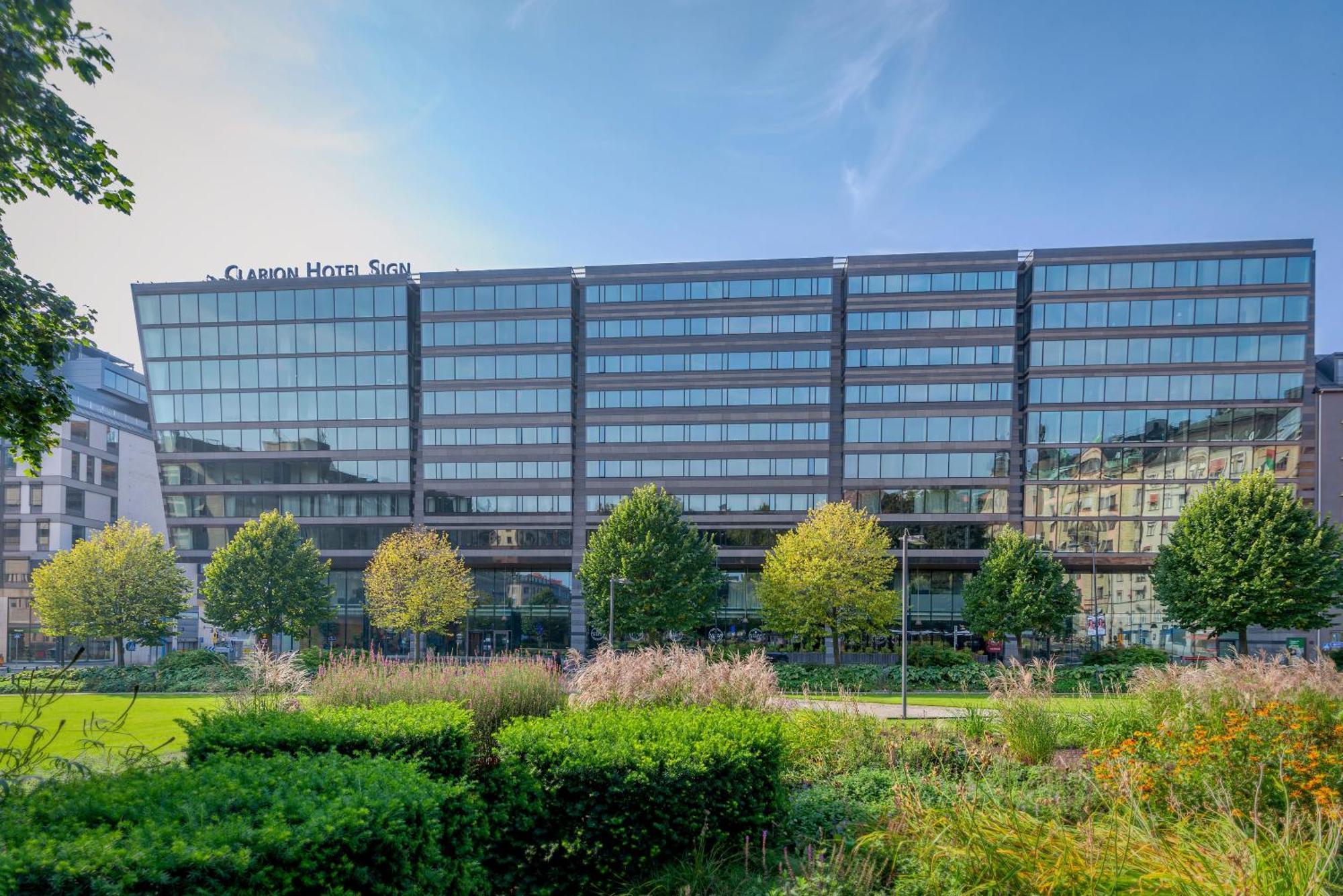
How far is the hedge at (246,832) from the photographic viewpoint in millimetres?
3785

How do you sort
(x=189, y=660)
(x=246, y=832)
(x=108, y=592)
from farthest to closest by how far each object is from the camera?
(x=108, y=592) → (x=189, y=660) → (x=246, y=832)

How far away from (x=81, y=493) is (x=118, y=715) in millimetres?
49913

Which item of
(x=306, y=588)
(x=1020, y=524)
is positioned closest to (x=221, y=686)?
(x=306, y=588)

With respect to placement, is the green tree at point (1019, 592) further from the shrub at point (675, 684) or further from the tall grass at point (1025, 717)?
the shrub at point (675, 684)

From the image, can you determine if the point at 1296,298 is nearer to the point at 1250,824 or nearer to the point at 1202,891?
the point at 1250,824

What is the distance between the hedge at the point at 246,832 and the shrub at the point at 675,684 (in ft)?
18.3

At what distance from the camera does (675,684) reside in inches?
470

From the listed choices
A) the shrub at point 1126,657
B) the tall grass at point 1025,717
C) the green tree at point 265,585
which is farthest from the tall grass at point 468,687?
the shrub at point 1126,657

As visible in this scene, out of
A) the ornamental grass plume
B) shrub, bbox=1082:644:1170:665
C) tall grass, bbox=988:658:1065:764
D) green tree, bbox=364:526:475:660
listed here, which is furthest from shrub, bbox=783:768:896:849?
green tree, bbox=364:526:475:660

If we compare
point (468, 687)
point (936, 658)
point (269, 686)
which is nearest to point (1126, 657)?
point (936, 658)

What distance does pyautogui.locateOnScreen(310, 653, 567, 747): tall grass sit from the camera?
10.6m

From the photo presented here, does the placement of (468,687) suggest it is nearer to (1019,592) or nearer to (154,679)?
(154,679)

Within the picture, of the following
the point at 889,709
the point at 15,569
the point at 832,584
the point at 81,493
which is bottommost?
the point at 15,569

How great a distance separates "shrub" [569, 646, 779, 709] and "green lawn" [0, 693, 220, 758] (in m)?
7.14
